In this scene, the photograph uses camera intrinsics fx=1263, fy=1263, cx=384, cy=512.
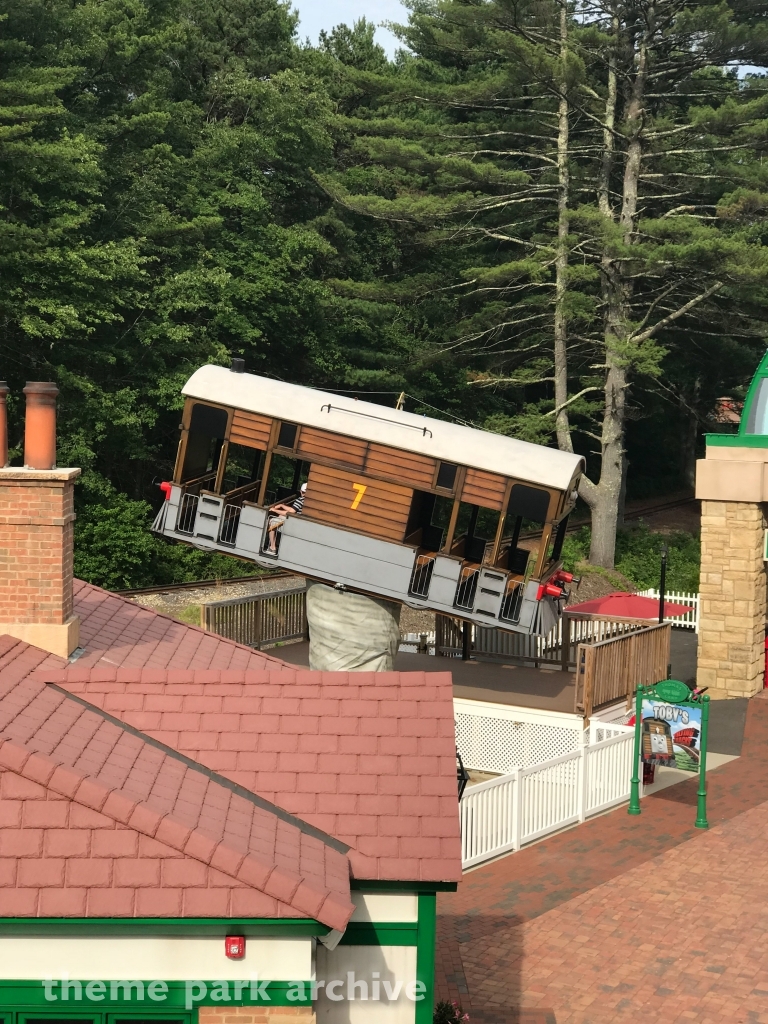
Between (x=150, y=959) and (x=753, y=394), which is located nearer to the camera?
(x=150, y=959)

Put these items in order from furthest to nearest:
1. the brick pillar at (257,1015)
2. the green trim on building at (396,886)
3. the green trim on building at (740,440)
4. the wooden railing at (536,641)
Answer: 1. the green trim on building at (740,440)
2. the wooden railing at (536,641)
3. the green trim on building at (396,886)
4. the brick pillar at (257,1015)

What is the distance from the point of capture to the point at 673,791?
1900 cm

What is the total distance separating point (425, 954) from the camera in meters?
8.44

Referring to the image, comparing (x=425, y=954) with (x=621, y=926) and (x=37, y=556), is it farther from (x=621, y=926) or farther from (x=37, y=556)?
(x=621, y=926)

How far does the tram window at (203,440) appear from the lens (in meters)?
19.2

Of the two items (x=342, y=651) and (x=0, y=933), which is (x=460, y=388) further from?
(x=0, y=933)

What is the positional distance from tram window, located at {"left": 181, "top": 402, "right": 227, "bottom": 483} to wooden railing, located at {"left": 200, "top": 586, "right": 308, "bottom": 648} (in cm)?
293

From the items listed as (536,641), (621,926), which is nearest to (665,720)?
(621,926)

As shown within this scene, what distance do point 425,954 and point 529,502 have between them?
34.9 ft

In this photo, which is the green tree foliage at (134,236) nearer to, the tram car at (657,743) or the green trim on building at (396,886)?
the tram car at (657,743)

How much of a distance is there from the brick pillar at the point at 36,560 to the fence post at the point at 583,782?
28.2 ft

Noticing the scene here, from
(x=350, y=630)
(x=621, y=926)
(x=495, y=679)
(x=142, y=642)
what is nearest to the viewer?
(x=142, y=642)

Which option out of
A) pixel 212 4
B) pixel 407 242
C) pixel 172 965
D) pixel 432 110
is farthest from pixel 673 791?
pixel 212 4

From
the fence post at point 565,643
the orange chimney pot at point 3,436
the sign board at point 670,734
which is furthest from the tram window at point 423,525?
the orange chimney pot at point 3,436
